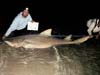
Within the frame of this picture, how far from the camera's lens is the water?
6305 millimetres

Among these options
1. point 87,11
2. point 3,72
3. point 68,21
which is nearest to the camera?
point 3,72

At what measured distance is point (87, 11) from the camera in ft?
38.0

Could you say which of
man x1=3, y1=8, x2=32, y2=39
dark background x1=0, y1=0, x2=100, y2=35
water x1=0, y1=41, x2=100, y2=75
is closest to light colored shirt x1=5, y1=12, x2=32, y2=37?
man x1=3, y1=8, x2=32, y2=39

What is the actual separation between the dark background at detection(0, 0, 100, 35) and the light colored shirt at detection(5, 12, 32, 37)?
2.88ft

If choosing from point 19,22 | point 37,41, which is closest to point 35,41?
point 37,41

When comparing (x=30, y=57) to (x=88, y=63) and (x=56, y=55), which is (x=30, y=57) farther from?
(x=88, y=63)

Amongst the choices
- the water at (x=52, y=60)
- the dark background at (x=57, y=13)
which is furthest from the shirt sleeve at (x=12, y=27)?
the dark background at (x=57, y=13)

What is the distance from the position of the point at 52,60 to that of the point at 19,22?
160cm

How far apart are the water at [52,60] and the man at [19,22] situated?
1.72 ft

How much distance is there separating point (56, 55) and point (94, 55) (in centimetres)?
86

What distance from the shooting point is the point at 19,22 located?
7.93 metres

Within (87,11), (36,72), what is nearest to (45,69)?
(36,72)

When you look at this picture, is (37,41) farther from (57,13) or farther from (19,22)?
(57,13)

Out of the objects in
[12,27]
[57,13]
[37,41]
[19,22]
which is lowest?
[37,41]
